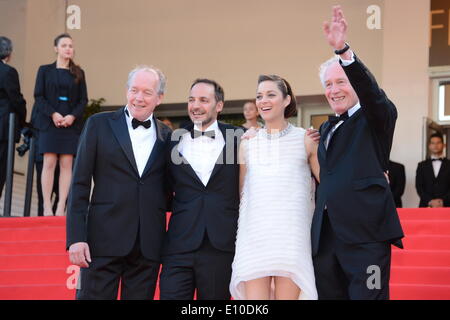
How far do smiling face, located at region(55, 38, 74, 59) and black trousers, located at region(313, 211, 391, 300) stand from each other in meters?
4.42

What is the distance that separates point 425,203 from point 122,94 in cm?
560

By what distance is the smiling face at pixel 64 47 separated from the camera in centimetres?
763

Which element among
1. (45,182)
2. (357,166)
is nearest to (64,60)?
(45,182)

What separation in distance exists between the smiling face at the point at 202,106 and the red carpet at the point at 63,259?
2.09 meters

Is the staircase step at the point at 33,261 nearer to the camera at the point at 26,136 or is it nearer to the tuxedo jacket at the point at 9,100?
the tuxedo jacket at the point at 9,100

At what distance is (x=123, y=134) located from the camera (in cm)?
435

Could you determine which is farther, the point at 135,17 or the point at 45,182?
the point at 135,17

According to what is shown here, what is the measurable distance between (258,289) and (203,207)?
0.59 metres

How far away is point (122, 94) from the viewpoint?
13.2 m

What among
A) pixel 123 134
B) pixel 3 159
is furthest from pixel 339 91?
pixel 3 159

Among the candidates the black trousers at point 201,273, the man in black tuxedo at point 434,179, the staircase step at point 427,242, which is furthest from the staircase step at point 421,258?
the man in black tuxedo at point 434,179

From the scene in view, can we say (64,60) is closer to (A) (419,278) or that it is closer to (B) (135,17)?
(A) (419,278)

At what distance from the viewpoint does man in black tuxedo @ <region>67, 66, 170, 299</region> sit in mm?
4184

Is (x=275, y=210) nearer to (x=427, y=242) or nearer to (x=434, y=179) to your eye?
(x=427, y=242)
